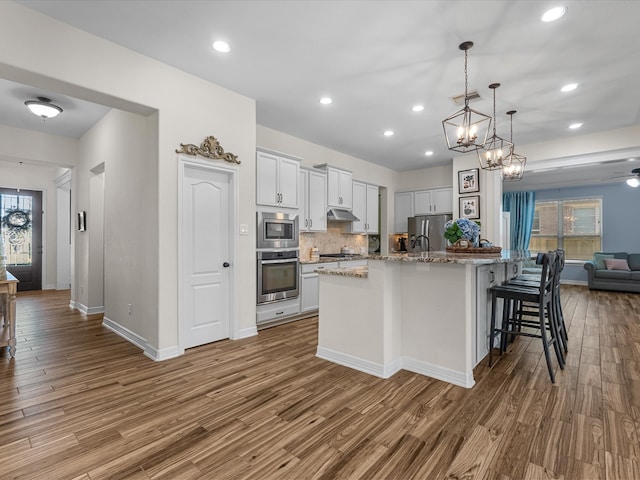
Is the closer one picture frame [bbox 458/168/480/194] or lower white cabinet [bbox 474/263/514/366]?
lower white cabinet [bbox 474/263/514/366]

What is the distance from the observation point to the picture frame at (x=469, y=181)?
20.7ft

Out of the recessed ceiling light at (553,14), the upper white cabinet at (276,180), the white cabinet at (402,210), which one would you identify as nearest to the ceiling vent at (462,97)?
the recessed ceiling light at (553,14)

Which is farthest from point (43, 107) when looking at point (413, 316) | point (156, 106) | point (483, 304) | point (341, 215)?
point (483, 304)

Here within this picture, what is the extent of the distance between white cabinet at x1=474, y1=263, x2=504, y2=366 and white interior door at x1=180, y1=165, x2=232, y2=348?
2696 mm

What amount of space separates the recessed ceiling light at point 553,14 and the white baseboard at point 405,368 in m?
2.88

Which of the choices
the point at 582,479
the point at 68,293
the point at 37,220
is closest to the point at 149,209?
the point at 582,479

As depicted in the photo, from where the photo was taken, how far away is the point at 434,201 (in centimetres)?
727

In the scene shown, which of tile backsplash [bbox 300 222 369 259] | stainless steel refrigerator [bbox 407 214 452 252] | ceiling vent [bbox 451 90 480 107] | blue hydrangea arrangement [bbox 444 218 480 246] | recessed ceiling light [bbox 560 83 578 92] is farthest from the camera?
stainless steel refrigerator [bbox 407 214 452 252]

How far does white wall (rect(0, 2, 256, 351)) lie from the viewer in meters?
2.54

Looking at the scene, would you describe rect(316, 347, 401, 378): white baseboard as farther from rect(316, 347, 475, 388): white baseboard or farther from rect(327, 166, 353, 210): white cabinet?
rect(327, 166, 353, 210): white cabinet

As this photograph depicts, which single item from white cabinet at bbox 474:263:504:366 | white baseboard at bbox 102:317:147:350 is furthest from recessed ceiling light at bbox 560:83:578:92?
white baseboard at bbox 102:317:147:350

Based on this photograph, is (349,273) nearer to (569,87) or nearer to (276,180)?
(276,180)

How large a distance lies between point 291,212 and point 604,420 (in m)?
3.88

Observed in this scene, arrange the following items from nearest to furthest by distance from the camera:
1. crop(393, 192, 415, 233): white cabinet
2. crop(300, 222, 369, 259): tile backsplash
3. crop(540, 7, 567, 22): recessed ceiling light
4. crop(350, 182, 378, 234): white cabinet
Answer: crop(540, 7, 567, 22): recessed ceiling light, crop(300, 222, 369, 259): tile backsplash, crop(350, 182, 378, 234): white cabinet, crop(393, 192, 415, 233): white cabinet
